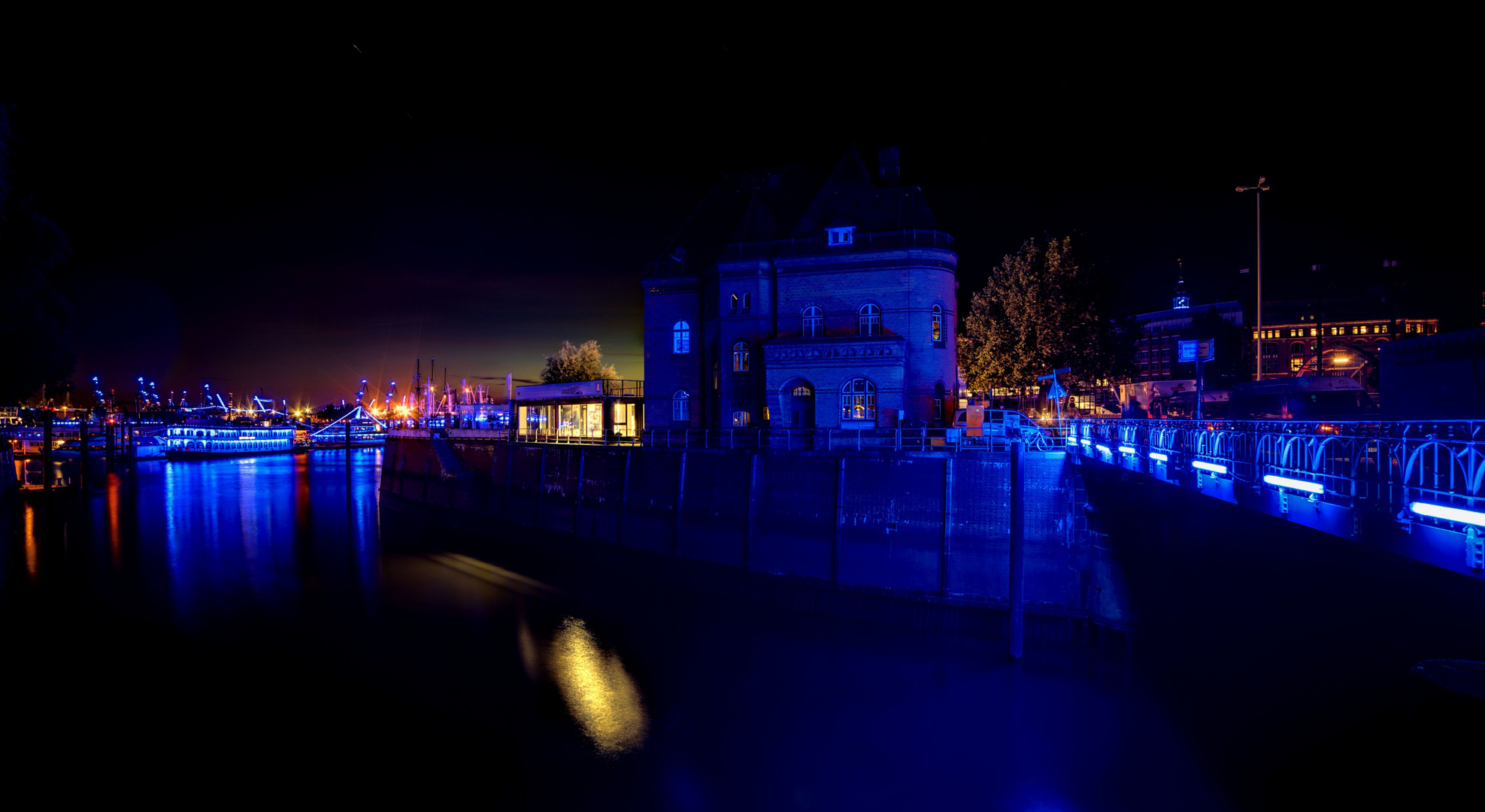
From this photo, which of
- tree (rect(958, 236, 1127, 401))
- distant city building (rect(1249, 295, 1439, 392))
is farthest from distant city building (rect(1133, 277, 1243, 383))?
tree (rect(958, 236, 1127, 401))

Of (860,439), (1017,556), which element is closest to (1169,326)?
(860,439)

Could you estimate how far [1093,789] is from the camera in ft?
45.2

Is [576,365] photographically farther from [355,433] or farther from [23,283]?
[355,433]

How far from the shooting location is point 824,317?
115 ft

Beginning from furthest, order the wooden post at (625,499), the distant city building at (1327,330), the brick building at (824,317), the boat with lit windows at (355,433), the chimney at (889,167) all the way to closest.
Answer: the boat with lit windows at (355,433) → the distant city building at (1327,330) → the chimney at (889,167) → the brick building at (824,317) → the wooden post at (625,499)

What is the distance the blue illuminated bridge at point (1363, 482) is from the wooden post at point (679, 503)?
54.5 feet

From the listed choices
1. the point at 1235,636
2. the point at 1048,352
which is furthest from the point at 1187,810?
the point at 1048,352

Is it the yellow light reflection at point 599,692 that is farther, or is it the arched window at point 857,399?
the arched window at point 857,399

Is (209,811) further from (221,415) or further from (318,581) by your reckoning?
(221,415)

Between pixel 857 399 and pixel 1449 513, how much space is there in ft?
86.7

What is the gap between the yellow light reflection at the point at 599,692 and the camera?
1612 centimetres

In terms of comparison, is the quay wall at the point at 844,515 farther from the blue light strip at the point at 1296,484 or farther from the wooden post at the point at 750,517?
the blue light strip at the point at 1296,484

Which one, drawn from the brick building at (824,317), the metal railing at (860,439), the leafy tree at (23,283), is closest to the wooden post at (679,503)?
the metal railing at (860,439)

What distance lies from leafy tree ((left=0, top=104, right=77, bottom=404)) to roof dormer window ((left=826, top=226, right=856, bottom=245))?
28102 millimetres
